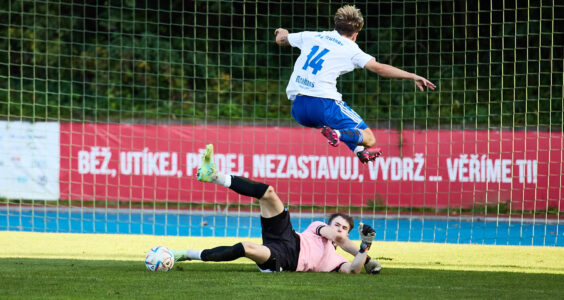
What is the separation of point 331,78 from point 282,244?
5.19 ft

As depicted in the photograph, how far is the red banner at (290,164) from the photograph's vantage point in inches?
602

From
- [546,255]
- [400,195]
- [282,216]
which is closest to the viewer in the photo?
[282,216]

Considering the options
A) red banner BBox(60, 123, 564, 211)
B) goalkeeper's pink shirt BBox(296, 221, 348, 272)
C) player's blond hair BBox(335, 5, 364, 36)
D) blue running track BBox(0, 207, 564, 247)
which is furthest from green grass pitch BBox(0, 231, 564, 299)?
red banner BBox(60, 123, 564, 211)

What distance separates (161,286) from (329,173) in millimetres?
9357

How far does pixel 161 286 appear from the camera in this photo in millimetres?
6547

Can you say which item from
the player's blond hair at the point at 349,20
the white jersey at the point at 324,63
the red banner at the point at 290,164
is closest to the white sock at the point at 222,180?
the white jersey at the point at 324,63

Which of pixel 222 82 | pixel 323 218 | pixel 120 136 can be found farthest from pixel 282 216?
pixel 222 82

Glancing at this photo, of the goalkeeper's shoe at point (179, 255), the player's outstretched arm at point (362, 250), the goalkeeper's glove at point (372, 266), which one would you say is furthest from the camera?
the goalkeeper's glove at point (372, 266)

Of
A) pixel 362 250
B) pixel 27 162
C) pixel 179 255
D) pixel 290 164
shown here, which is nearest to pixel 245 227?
pixel 290 164

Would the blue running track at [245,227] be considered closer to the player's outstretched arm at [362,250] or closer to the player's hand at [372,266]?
the player's hand at [372,266]

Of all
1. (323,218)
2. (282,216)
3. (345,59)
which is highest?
(345,59)

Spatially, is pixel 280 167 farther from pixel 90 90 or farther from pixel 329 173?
pixel 90 90

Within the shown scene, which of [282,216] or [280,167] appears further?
[280,167]

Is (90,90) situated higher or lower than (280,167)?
higher
